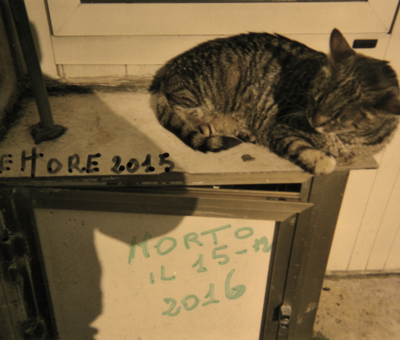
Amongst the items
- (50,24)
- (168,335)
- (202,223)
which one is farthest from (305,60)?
(168,335)

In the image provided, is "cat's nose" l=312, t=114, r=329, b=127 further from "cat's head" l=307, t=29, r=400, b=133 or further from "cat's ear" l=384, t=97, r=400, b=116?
"cat's ear" l=384, t=97, r=400, b=116

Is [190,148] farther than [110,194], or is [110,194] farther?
[190,148]

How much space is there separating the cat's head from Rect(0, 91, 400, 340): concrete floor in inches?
8.4

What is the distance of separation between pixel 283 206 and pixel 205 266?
15.3 inches

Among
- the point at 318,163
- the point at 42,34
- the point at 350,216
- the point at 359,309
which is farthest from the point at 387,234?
the point at 42,34

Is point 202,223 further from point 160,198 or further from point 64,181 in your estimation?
point 64,181

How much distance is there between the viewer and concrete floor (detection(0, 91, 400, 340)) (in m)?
1.08

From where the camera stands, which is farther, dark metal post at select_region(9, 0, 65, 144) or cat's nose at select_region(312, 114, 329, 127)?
cat's nose at select_region(312, 114, 329, 127)

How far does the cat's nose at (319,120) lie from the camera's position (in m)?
1.07

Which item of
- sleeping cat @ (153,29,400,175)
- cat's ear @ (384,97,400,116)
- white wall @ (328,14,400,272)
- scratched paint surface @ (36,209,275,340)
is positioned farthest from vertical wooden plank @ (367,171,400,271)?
scratched paint surface @ (36,209,275,340)

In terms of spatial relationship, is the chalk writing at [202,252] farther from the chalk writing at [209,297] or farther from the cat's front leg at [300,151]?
the cat's front leg at [300,151]

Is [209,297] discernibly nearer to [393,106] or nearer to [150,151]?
[150,151]

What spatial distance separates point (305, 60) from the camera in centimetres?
126

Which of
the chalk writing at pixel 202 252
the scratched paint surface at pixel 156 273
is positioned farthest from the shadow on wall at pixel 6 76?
the chalk writing at pixel 202 252
